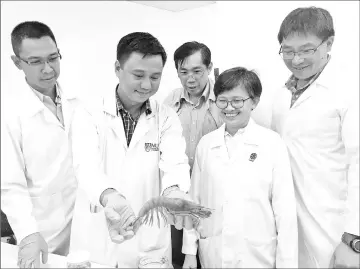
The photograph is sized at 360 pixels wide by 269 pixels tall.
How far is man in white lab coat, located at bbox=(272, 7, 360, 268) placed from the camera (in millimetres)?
962

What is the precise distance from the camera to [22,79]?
1049 mm

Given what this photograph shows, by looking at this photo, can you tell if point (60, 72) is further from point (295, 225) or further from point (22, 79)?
point (295, 225)

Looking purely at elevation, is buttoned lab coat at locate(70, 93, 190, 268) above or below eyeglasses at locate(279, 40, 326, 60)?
below

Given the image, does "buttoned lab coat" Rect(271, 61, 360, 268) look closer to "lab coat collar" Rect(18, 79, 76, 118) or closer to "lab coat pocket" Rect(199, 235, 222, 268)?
"lab coat pocket" Rect(199, 235, 222, 268)

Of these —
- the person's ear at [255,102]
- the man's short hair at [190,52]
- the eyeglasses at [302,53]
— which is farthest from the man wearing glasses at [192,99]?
the eyeglasses at [302,53]

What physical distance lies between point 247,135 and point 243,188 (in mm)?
147

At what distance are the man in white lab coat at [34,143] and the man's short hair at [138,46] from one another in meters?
0.21

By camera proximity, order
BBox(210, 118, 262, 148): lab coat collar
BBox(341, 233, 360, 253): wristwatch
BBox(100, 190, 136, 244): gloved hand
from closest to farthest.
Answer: BBox(100, 190, 136, 244): gloved hand < BBox(341, 233, 360, 253): wristwatch < BBox(210, 118, 262, 148): lab coat collar

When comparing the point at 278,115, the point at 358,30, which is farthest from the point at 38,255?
the point at 358,30

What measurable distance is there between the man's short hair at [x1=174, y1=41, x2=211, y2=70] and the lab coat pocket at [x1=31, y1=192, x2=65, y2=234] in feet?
1.66

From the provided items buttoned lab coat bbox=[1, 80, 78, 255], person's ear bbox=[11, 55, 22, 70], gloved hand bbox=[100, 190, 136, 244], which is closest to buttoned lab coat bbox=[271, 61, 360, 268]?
gloved hand bbox=[100, 190, 136, 244]

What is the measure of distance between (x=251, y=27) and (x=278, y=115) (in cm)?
27

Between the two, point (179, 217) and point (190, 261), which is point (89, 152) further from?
point (190, 261)

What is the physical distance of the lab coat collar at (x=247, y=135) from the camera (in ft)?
3.46
